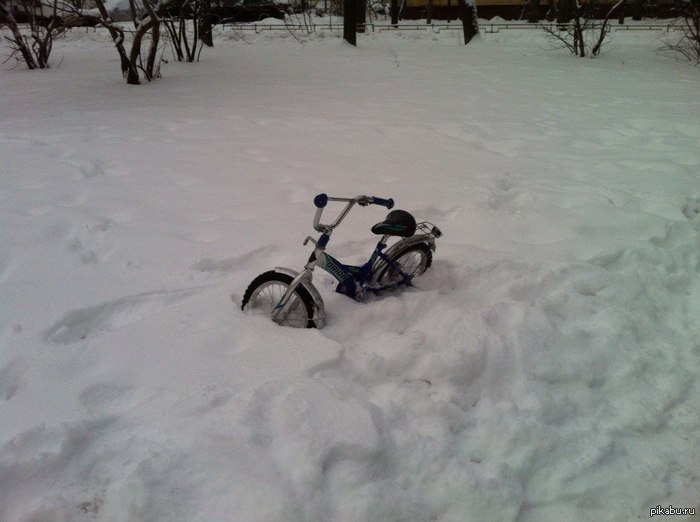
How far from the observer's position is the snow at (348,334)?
195 centimetres

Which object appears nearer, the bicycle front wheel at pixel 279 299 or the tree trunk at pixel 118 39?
the bicycle front wheel at pixel 279 299

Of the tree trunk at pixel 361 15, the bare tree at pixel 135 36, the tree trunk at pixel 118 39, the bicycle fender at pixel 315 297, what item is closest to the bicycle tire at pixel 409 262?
the bicycle fender at pixel 315 297

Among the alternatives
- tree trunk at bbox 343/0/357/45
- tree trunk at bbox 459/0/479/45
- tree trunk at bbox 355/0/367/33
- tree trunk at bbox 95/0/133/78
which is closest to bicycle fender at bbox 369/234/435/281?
tree trunk at bbox 95/0/133/78

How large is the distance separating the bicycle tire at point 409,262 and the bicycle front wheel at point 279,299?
51 cm

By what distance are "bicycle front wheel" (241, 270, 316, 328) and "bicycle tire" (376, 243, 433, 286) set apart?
0.51 metres

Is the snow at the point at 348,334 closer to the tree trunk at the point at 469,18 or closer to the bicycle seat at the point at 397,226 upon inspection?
the bicycle seat at the point at 397,226

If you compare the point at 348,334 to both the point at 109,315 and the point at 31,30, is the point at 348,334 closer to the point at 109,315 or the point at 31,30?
the point at 109,315

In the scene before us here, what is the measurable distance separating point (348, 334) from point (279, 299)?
1.38 feet

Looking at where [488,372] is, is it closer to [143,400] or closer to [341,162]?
[143,400]

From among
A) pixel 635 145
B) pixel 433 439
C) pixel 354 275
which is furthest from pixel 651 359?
pixel 635 145

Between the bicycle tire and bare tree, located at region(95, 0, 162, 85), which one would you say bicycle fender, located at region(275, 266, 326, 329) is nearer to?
the bicycle tire

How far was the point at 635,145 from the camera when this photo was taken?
555cm

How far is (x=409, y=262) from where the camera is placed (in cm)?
313

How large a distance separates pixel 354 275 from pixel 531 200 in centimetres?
204
